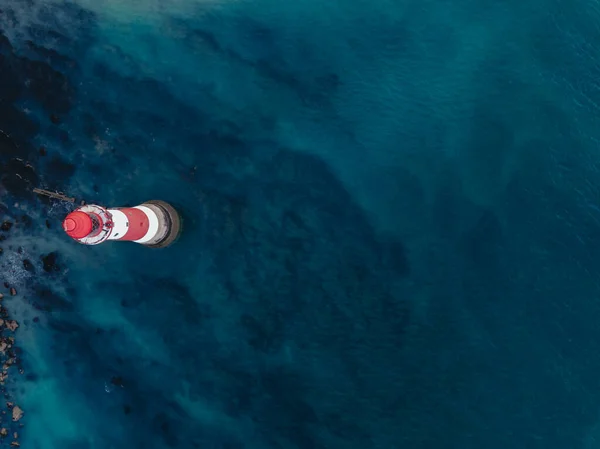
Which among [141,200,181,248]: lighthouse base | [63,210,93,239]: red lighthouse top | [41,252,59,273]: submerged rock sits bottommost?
[41,252,59,273]: submerged rock

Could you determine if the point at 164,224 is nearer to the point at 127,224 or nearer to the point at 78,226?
the point at 127,224

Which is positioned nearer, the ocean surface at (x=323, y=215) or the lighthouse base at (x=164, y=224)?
the ocean surface at (x=323, y=215)

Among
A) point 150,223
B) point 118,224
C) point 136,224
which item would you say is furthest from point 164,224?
point 118,224

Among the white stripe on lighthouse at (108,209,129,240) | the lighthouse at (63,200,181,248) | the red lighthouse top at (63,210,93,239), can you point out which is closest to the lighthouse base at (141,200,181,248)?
the lighthouse at (63,200,181,248)

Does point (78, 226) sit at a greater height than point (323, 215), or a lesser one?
lesser

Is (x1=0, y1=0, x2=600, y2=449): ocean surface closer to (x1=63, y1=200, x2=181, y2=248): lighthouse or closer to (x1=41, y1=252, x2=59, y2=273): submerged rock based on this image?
(x1=41, y1=252, x2=59, y2=273): submerged rock

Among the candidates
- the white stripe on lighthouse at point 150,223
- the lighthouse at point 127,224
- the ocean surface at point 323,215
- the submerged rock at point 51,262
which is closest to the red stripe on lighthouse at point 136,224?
the lighthouse at point 127,224

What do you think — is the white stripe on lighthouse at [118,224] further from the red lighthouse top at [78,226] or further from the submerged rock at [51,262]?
the submerged rock at [51,262]
